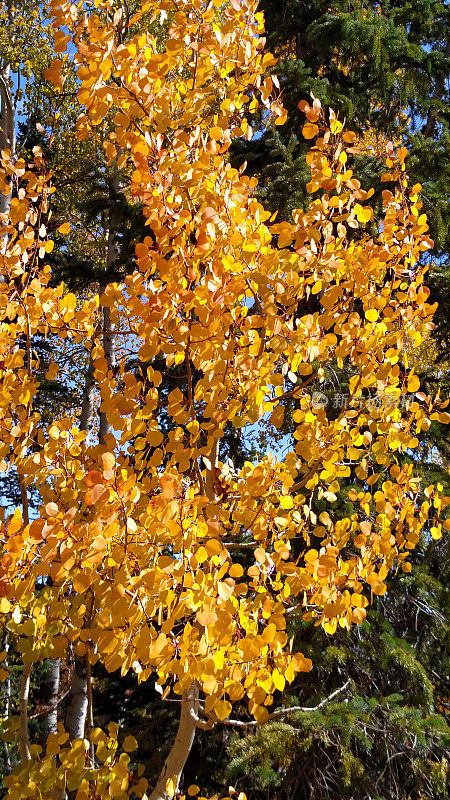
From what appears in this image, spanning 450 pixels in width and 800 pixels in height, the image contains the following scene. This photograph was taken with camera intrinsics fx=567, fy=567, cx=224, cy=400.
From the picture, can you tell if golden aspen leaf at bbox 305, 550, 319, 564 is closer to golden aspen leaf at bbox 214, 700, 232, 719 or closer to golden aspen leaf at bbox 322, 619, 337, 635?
golden aspen leaf at bbox 322, 619, 337, 635

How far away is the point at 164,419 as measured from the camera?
4.71 m

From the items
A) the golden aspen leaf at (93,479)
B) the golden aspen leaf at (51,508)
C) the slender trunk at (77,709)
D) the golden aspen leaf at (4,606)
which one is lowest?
the slender trunk at (77,709)

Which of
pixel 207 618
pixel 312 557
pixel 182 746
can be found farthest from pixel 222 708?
pixel 182 746

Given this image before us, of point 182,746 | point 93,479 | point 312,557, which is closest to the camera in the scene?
point 93,479

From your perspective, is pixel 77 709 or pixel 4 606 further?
pixel 77 709

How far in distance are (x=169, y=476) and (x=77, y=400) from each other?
592cm

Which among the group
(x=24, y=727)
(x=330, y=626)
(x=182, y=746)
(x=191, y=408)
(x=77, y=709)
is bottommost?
(x=77, y=709)

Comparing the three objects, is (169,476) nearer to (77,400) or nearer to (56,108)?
(77,400)

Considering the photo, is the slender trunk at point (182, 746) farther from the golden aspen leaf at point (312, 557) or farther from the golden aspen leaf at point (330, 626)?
the golden aspen leaf at point (312, 557)

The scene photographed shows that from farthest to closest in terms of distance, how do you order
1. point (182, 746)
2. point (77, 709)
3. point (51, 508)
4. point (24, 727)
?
point (77, 709), point (182, 746), point (24, 727), point (51, 508)

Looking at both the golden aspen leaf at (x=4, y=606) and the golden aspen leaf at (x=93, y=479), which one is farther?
the golden aspen leaf at (x=93, y=479)

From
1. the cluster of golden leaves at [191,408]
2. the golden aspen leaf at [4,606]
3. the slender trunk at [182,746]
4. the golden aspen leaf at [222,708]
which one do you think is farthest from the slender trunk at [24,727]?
the golden aspen leaf at [222,708]

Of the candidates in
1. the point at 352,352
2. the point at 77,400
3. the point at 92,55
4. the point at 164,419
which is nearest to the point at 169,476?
the point at 352,352

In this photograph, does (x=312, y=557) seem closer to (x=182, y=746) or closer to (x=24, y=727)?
(x=182, y=746)
